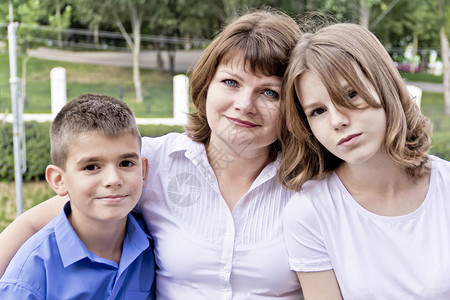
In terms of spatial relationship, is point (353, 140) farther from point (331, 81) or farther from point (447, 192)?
point (447, 192)

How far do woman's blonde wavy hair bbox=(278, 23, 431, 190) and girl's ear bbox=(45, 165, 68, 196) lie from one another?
0.88 metres

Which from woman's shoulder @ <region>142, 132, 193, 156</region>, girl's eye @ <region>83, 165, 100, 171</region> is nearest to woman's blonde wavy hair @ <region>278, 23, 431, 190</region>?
woman's shoulder @ <region>142, 132, 193, 156</region>

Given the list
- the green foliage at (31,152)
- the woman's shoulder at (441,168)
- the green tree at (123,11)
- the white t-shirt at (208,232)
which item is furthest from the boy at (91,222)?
the green tree at (123,11)

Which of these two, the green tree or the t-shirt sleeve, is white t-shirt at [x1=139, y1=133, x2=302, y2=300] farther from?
the green tree

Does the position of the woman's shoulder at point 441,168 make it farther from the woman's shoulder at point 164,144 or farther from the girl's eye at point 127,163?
the girl's eye at point 127,163

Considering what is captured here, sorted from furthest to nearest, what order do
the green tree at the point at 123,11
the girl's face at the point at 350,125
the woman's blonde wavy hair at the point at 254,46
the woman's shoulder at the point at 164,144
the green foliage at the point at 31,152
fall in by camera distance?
the green tree at the point at 123,11, the green foliage at the point at 31,152, the woman's shoulder at the point at 164,144, the woman's blonde wavy hair at the point at 254,46, the girl's face at the point at 350,125

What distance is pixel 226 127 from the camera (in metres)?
2.12

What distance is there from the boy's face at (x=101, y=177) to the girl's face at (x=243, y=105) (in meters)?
0.38

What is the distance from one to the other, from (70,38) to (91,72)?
12.9 ft

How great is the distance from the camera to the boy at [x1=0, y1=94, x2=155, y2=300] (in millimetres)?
1902

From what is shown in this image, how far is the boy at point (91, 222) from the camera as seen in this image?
1902 mm

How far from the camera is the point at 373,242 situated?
195cm

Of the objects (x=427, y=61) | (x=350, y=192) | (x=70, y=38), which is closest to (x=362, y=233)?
(x=350, y=192)

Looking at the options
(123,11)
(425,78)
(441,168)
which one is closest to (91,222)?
(441,168)
